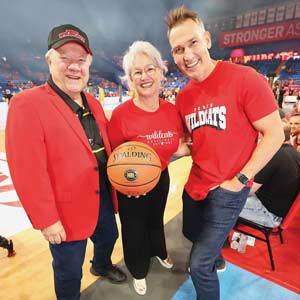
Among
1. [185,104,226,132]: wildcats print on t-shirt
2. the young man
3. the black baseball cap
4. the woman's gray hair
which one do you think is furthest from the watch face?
the black baseball cap

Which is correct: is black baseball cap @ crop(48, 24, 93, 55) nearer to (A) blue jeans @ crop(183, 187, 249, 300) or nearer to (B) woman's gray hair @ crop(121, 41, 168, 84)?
(B) woman's gray hair @ crop(121, 41, 168, 84)

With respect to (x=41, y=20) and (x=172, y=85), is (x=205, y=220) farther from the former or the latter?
(x=172, y=85)

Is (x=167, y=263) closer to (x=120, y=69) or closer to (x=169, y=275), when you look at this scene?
(x=169, y=275)

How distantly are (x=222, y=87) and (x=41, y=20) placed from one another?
44.8ft

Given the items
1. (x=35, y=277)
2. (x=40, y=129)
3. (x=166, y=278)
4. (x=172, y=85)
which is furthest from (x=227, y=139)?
(x=172, y=85)

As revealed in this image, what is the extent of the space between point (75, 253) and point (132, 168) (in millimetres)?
529

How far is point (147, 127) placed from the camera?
1.43 m

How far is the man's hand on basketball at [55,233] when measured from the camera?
1.13 metres

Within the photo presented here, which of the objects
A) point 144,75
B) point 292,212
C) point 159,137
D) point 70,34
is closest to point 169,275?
point 292,212

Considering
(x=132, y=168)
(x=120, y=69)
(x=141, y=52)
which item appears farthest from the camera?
(x=120, y=69)

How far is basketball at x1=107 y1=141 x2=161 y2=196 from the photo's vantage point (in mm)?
1262

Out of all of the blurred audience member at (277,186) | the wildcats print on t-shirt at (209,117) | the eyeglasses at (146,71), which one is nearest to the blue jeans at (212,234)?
the wildcats print on t-shirt at (209,117)

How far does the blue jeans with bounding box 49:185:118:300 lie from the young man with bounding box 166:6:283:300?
0.57m

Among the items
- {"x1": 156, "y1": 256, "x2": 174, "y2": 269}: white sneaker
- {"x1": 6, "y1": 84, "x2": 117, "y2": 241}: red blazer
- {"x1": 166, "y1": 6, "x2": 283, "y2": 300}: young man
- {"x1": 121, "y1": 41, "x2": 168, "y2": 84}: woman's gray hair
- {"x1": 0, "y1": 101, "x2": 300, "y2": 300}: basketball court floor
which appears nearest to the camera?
{"x1": 6, "y1": 84, "x2": 117, "y2": 241}: red blazer
